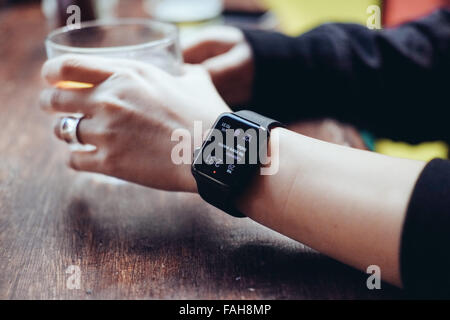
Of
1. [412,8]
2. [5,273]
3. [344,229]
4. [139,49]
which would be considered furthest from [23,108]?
[412,8]

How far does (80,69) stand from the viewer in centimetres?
53

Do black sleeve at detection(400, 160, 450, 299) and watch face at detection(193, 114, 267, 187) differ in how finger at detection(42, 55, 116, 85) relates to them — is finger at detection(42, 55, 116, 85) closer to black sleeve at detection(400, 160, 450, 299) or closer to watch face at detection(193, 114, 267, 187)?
watch face at detection(193, 114, 267, 187)

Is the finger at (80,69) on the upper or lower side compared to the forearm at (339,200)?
upper

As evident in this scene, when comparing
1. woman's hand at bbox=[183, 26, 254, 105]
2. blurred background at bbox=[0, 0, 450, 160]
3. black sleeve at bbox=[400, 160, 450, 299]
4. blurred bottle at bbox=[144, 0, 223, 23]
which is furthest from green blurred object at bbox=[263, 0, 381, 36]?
black sleeve at bbox=[400, 160, 450, 299]

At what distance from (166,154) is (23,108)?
419mm

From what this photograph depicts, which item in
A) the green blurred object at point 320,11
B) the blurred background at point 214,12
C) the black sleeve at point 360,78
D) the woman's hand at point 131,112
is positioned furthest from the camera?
the green blurred object at point 320,11

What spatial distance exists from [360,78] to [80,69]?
16.6 inches

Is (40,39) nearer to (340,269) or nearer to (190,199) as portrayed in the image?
(190,199)

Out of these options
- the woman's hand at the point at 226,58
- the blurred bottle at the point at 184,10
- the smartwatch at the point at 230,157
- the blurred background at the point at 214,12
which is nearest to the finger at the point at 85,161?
the smartwatch at the point at 230,157

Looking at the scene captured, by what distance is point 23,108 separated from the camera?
80cm

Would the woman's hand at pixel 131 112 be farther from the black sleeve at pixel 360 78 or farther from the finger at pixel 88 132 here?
the black sleeve at pixel 360 78

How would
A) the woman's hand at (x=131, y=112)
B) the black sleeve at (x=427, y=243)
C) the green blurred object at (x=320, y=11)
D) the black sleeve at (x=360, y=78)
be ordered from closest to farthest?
the black sleeve at (x=427, y=243) < the woman's hand at (x=131, y=112) < the black sleeve at (x=360, y=78) < the green blurred object at (x=320, y=11)

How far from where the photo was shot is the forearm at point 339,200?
40cm

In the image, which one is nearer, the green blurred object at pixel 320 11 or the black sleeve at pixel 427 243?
the black sleeve at pixel 427 243
